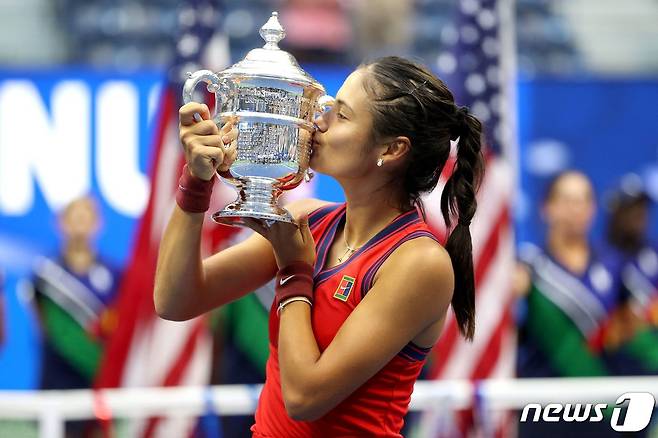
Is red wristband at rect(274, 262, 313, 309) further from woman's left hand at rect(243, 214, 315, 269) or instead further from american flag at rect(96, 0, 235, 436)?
american flag at rect(96, 0, 235, 436)

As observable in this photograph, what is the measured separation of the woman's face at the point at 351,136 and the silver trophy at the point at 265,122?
49mm

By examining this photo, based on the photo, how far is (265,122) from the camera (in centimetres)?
218

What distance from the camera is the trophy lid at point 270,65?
2.17 m

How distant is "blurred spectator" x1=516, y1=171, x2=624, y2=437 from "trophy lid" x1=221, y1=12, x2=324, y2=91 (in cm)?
333

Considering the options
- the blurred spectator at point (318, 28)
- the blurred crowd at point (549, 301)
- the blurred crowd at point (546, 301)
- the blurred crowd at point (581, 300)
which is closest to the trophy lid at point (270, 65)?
the blurred crowd at point (546, 301)

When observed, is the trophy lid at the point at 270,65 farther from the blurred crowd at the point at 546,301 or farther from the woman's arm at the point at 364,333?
the blurred crowd at the point at 546,301

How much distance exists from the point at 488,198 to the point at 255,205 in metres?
2.76

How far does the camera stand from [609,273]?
18.0 feet

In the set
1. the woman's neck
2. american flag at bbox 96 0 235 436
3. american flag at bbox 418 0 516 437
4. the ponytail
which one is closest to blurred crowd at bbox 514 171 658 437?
the woman's neck

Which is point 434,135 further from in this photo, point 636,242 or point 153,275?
point 636,242

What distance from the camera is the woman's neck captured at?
553 centimetres

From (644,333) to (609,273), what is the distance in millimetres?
327

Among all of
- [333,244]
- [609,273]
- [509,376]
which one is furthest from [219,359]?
[333,244]

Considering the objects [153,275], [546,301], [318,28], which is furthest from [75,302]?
[318,28]
